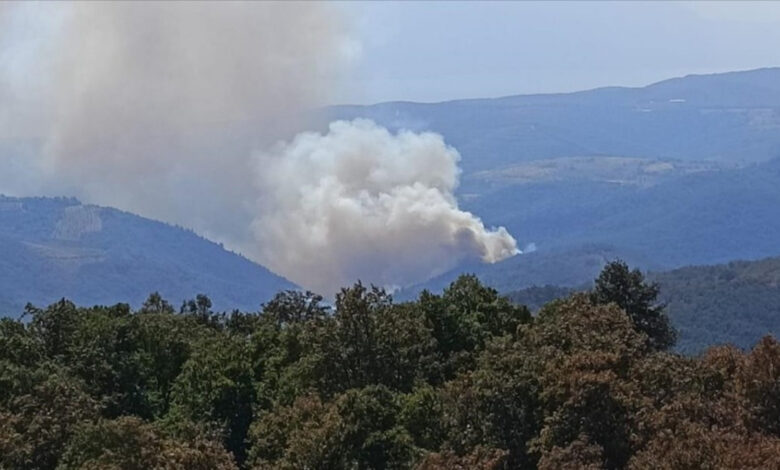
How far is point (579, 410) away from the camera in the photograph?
4444 cm

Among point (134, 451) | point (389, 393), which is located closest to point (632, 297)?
point (389, 393)

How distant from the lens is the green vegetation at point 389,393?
44.0 m

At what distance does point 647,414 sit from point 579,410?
202 cm

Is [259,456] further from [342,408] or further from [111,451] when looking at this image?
[111,451]

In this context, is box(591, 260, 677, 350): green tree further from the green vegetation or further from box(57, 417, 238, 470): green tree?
box(57, 417, 238, 470): green tree

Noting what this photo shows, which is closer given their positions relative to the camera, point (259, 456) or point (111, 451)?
point (111, 451)

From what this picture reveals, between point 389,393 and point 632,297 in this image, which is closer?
point 389,393

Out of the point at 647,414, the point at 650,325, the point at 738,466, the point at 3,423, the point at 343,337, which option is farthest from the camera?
the point at 650,325

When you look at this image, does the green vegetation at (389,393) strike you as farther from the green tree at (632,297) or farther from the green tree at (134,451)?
the green tree at (632,297)

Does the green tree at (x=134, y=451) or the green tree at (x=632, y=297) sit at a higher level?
the green tree at (x=632, y=297)

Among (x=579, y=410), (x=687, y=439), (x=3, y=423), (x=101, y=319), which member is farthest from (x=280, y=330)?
(x=687, y=439)

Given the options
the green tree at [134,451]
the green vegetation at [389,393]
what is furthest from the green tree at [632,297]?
the green tree at [134,451]

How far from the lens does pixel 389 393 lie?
52.5 meters

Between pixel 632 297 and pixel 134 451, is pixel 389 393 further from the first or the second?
pixel 632 297
